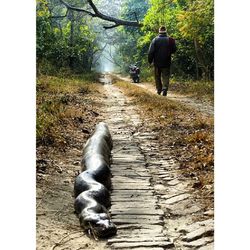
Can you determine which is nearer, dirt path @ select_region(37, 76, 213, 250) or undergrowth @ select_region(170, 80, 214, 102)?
dirt path @ select_region(37, 76, 213, 250)

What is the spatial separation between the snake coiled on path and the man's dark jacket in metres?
4.78

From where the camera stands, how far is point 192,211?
3.09 m

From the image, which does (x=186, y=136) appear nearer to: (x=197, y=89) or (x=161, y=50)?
(x=197, y=89)

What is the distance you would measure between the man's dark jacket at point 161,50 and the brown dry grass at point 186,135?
4.89 feet

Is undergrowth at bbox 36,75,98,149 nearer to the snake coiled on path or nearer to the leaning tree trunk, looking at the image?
the snake coiled on path

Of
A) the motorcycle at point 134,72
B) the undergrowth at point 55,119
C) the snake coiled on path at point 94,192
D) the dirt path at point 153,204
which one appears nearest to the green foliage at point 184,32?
the undergrowth at point 55,119

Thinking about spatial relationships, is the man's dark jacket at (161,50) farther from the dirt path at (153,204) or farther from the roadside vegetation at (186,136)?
the dirt path at (153,204)

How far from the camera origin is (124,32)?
1217 centimetres

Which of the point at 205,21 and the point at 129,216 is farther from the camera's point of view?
the point at 205,21

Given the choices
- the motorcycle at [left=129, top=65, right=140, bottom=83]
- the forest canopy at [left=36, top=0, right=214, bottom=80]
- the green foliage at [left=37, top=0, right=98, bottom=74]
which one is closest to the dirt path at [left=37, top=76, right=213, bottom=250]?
the forest canopy at [left=36, top=0, right=214, bottom=80]

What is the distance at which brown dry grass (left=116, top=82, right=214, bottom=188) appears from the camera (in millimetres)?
4008
